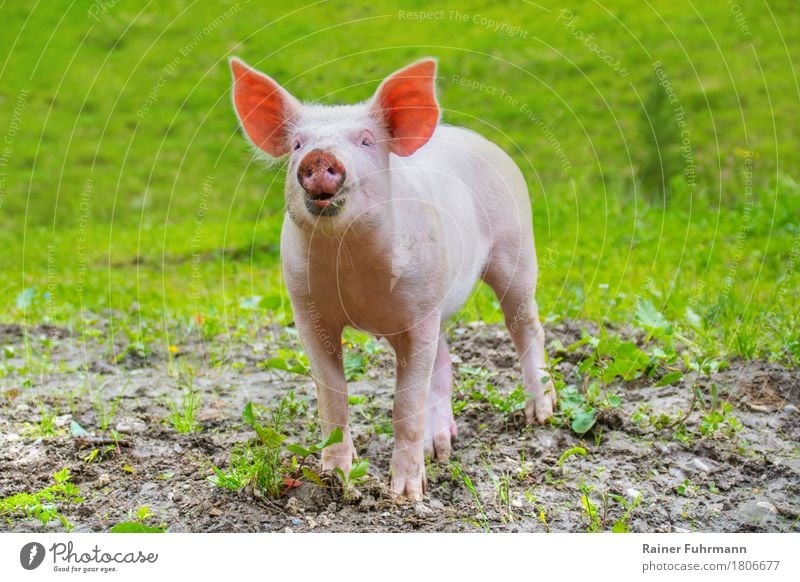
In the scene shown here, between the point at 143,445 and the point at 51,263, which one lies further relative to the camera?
the point at 51,263

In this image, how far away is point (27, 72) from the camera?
516 inches

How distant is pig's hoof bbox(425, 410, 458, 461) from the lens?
4.88 m

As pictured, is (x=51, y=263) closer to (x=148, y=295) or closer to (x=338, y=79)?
(x=148, y=295)

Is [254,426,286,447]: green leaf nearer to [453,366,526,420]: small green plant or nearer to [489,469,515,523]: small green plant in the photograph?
[489,469,515,523]: small green plant

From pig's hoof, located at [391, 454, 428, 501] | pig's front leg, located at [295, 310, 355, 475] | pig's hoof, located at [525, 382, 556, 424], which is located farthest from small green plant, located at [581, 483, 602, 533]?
pig's front leg, located at [295, 310, 355, 475]

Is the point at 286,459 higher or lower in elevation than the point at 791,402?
lower

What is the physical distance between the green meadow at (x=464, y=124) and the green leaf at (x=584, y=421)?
1.08m

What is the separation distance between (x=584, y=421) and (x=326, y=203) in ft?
5.97

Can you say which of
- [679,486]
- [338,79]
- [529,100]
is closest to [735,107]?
[529,100]

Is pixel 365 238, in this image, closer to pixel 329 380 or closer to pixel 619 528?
pixel 329 380

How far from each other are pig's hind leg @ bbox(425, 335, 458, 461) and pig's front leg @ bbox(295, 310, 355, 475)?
1.68 ft

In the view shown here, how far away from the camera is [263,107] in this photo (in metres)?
4.28

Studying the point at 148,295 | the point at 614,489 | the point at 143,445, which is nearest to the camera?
the point at 614,489

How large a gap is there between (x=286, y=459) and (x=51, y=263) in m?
4.40
